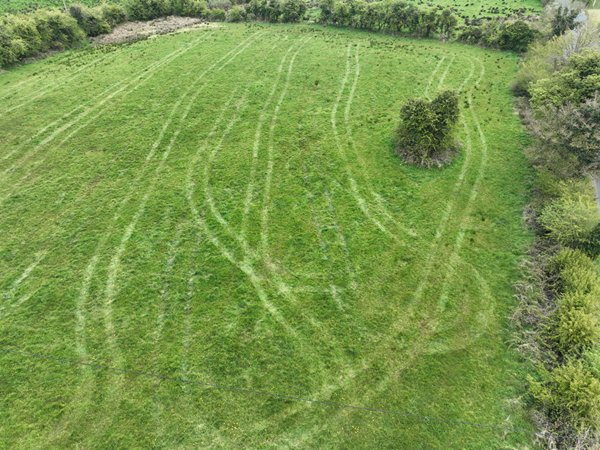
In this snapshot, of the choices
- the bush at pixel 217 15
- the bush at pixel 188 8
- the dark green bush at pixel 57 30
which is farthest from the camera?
the bush at pixel 188 8

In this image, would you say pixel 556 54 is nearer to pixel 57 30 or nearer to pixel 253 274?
pixel 253 274

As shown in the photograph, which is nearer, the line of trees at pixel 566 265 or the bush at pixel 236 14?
the line of trees at pixel 566 265

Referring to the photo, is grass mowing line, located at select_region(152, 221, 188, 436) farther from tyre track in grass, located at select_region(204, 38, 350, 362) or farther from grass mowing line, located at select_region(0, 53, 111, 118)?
grass mowing line, located at select_region(0, 53, 111, 118)

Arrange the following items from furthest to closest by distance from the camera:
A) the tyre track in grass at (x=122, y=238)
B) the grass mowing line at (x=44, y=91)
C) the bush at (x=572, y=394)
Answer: the grass mowing line at (x=44, y=91) < the tyre track in grass at (x=122, y=238) < the bush at (x=572, y=394)

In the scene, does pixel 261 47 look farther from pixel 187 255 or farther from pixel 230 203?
pixel 187 255

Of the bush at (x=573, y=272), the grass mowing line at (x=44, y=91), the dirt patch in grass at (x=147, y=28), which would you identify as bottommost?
the bush at (x=573, y=272)

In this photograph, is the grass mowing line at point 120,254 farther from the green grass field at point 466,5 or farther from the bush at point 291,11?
the green grass field at point 466,5

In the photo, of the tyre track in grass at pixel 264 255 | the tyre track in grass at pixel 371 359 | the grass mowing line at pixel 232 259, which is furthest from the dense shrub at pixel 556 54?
the grass mowing line at pixel 232 259
